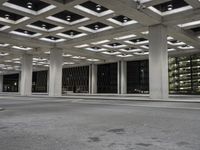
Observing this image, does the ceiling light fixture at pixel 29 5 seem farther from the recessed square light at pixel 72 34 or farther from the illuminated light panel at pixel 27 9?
the recessed square light at pixel 72 34

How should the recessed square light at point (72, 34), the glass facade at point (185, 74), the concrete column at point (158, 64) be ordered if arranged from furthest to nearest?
the glass facade at point (185, 74)
the recessed square light at point (72, 34)
the concrete column at point (158, 64)

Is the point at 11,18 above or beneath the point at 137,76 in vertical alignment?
above

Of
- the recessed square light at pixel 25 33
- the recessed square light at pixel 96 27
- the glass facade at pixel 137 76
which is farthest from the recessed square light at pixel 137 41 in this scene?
the glass facade at pixel 137 76

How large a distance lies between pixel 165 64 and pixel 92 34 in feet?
31.8

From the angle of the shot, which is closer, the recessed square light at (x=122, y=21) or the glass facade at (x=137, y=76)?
the recessed square light at (x=122, y=21)

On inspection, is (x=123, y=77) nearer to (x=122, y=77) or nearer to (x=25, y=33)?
(x=122, y=77)

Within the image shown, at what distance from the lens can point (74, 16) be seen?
20.2 metres

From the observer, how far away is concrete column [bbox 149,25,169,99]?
20.0 meters

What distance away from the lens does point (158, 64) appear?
2038 cm

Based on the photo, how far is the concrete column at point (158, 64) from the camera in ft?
65.7

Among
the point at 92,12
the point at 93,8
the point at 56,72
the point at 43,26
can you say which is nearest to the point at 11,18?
the point at 43,26

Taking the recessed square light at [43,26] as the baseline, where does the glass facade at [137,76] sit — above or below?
below

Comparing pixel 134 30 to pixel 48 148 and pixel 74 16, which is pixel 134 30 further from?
pixel 48 148

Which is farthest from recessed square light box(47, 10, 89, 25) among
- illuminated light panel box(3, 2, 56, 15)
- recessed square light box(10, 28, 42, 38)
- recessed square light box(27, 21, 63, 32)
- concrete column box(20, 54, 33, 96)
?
concrete column box(20, 54, 33, 96)
